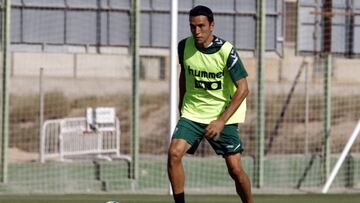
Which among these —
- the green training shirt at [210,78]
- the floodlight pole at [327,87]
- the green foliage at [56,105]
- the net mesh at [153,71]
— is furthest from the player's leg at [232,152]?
the green foliage at [56,105]

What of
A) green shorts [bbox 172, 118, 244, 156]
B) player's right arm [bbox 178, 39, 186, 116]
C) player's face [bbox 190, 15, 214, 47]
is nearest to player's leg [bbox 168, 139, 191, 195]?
green shorts [bbox 172, 118, 244, 156]

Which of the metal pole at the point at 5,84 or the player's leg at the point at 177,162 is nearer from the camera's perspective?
the player's leg at the point at 177,162

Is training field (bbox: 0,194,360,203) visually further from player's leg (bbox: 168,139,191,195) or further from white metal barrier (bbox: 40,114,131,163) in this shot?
player's leg (bbox: 168,139,191,195)

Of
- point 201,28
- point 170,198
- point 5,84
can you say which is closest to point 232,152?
point 201,28

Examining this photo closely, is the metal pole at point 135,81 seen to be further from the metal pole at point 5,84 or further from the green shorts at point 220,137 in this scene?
the green shorts at point 220,137

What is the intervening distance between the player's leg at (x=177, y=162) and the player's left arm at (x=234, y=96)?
0.85 feet

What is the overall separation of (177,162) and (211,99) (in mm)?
803

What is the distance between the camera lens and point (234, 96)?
11734mm

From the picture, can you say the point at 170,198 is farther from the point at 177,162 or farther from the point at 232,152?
the point at 177,162

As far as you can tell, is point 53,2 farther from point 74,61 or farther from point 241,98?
point 241,98

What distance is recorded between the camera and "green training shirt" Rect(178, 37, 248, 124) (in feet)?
38.7

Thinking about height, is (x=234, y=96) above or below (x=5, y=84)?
above

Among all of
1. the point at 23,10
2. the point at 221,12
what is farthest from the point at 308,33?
the point at 23,10

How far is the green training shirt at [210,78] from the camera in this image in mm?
11797
